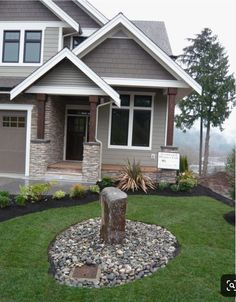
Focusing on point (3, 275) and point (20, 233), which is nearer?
point (3, 275)

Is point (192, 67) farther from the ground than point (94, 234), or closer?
farther from the ground

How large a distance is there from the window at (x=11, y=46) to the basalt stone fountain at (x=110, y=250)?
1008cm

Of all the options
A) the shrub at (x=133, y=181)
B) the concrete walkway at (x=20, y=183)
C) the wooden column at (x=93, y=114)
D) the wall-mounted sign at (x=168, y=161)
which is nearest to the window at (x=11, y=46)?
the wooden column at (x=93, y=114)

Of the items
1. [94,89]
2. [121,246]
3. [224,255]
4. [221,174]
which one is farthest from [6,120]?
[221,174]

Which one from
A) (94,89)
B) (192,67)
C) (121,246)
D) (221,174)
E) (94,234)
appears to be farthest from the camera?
(192,67)

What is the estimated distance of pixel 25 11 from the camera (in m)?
14.9

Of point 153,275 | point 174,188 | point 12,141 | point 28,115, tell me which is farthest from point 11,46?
point 153,275

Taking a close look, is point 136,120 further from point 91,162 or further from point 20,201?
point 20,201

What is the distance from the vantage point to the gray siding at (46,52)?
1471 centimetres

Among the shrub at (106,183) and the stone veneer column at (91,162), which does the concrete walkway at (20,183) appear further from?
the shrub at (106,183)

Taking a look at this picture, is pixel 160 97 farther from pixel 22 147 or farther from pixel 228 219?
pixel 228 219

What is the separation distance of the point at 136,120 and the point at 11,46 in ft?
20.6

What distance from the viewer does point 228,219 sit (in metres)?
8.11

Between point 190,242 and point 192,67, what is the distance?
908 inches
